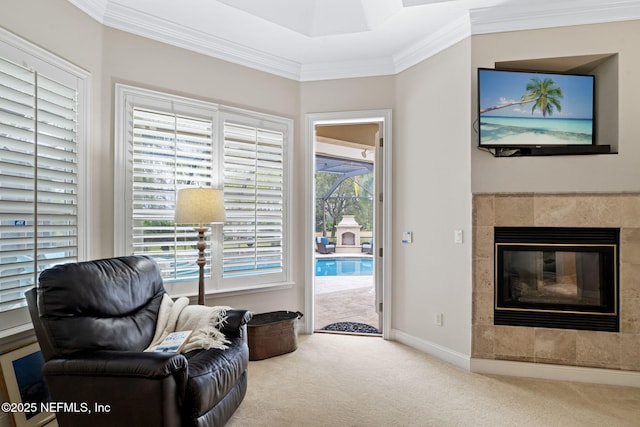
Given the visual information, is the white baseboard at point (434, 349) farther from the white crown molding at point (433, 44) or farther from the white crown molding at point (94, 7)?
the white crown molding at point (94, 7)

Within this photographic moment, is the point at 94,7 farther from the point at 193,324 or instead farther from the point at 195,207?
the point at 193,324

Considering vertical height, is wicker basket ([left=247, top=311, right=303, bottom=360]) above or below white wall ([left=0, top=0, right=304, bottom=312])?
below

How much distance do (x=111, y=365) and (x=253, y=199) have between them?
228 centimetres

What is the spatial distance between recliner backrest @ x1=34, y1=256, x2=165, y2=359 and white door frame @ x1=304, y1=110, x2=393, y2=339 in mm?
1892

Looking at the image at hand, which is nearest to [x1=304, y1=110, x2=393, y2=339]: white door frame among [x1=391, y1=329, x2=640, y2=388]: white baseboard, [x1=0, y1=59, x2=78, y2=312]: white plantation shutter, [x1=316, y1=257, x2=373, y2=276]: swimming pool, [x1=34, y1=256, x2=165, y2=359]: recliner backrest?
[x1=391, y1=329, x2=640, y2=388]: white baseboard

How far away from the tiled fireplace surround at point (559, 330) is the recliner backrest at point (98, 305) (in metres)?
2.67

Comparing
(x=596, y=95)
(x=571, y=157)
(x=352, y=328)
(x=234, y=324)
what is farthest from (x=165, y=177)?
(x=596, y=95)

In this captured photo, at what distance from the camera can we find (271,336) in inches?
142

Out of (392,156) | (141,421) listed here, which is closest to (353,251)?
(392,156)

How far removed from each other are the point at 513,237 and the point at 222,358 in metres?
2.56

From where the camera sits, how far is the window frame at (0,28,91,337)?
231 centimetres

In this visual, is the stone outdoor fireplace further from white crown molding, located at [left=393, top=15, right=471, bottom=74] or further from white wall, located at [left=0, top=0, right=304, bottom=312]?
white crown molding, located at [left=393, top=15, right=471, bottom=74]

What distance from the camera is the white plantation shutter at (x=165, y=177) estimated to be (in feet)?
10.8

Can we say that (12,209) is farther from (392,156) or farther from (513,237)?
(513,237)
